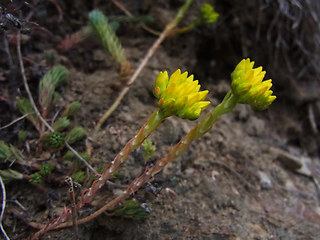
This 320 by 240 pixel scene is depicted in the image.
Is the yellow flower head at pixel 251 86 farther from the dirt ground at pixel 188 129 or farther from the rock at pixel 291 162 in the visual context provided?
the rock at pixel 291 162

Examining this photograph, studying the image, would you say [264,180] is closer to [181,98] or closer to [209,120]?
[209,120]

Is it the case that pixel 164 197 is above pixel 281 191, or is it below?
above

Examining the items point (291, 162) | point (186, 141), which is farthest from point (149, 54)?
point (291, 162)

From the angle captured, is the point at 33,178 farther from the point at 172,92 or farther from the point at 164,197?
the point at 172,92

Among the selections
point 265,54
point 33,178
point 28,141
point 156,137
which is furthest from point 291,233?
point 265,54

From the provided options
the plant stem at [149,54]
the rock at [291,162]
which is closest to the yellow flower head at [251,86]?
the plant stem at [149,54]

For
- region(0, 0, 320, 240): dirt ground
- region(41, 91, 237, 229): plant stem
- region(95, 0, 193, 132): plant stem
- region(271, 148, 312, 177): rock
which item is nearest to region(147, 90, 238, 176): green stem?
region(41, 91, 237, 229): plant stem
